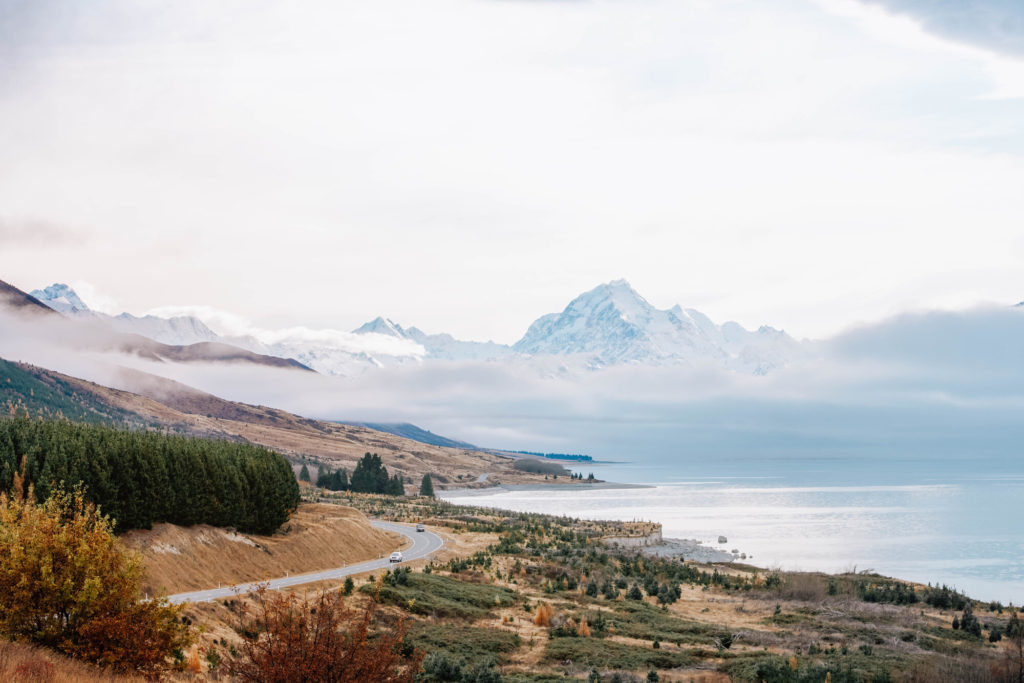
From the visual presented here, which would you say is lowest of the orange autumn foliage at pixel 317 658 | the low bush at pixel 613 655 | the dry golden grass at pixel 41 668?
the low bush at pixel 613 655

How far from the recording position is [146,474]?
41.2 meters

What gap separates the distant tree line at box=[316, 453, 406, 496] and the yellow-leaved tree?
11598 cm

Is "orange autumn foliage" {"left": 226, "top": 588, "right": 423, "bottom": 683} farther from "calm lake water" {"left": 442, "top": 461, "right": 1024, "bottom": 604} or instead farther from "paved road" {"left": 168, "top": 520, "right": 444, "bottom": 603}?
"calm lake water" {"left": 442, "top": 461, "right": 1024, "bottom": 604}

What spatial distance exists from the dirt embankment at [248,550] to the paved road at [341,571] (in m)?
1.36

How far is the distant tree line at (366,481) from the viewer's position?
135875 millimetres

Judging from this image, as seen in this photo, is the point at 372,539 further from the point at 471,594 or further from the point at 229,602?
the point at 229,602

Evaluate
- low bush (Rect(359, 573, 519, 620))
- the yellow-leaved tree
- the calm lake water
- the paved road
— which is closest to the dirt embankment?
the paved road

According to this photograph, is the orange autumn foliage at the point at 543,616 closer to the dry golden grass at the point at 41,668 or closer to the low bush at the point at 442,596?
the low bush at the point at 442,596

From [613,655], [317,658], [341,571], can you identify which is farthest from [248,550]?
[317,658]

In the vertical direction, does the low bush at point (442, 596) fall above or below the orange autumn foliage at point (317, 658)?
below

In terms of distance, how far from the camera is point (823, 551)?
9081cm

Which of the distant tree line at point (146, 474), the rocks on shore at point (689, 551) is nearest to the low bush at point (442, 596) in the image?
the distant tree line at point (146, 474)

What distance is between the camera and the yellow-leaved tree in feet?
60.5

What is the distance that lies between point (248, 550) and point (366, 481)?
9253 centimetres
